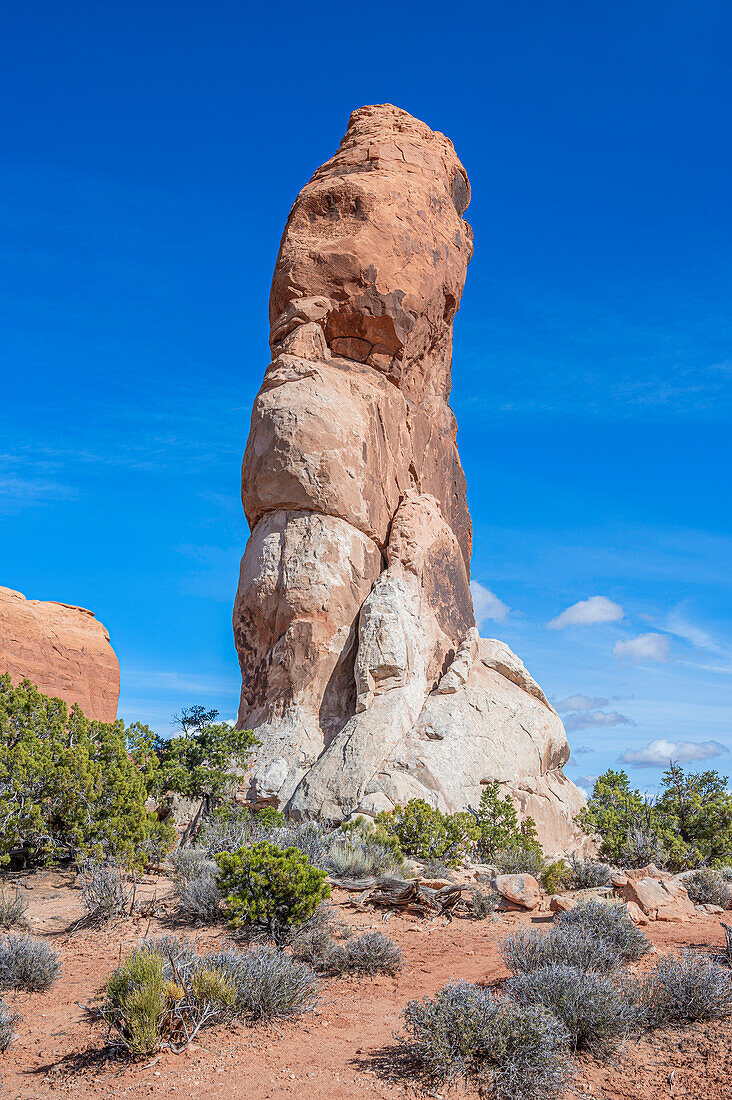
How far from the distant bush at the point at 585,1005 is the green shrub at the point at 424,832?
23.3 feet

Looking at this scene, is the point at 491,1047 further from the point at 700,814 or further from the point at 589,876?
the point at 700,814

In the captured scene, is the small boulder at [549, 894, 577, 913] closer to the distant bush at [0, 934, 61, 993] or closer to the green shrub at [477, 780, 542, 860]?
the green shrub at [477, 780, 542, 860]

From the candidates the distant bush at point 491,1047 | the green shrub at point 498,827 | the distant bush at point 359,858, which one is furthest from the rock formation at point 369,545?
the distant bush at point 491,1047

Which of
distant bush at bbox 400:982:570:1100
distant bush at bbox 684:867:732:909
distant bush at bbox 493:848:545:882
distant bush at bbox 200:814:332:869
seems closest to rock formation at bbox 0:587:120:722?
distant bush at bbox 200:814:332:869

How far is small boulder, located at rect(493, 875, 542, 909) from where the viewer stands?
35.0ft

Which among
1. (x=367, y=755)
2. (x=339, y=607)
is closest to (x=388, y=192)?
(x=339, y=607)

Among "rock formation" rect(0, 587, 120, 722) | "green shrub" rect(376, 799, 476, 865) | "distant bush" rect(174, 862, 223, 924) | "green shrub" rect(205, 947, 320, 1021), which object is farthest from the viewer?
"rock formation" rect(0, 587, 120, 722)

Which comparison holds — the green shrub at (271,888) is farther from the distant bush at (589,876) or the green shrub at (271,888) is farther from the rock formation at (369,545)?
the rock formation at (369,545)

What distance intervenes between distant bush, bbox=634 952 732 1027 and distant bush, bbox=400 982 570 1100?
0.95 meters

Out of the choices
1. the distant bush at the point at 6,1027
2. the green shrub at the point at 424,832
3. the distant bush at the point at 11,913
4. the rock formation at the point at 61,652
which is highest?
the rock formation at the point at 61,652

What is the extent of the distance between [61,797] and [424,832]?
6086mm

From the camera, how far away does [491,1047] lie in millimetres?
5363

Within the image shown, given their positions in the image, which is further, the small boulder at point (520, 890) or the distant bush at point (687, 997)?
the small boulder at point (520, 890)

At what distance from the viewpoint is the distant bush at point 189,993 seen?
6.03 m
